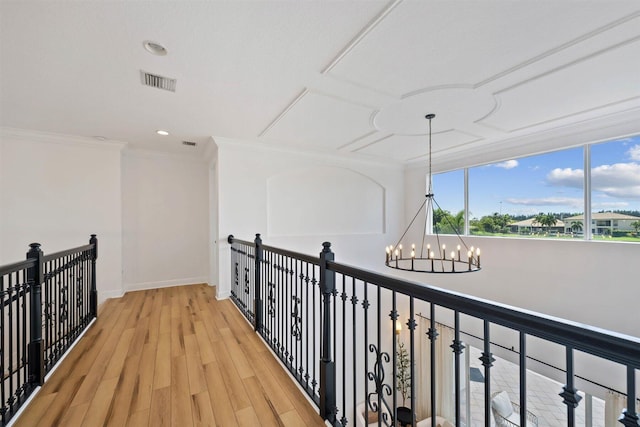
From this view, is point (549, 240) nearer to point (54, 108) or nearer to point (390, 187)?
point (390, 187)

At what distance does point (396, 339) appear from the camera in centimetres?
146

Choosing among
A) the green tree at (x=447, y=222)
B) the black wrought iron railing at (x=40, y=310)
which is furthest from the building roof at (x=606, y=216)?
the black wrought iron railing at (x=40, y=310)

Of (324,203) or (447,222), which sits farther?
(447,222)

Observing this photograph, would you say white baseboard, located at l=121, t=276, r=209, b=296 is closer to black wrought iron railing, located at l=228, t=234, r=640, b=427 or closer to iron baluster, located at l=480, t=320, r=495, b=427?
black wrought iron railing, located at l=228, t=234, r=640, b=427

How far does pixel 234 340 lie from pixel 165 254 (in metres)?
3.31

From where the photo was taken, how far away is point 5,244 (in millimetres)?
3914

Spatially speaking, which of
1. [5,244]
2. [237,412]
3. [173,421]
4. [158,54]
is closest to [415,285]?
[237,412]

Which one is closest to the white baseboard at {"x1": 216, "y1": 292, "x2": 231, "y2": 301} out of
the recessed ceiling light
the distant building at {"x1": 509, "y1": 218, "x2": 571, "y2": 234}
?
the recessed ceiling light

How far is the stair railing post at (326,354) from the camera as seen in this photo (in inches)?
70.4

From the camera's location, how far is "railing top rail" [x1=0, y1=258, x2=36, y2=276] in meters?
Result: 1.61

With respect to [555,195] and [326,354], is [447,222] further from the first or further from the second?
[326,354]

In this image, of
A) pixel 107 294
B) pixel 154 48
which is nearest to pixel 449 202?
pixel 154 48

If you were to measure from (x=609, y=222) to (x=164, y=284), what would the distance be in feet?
24.2

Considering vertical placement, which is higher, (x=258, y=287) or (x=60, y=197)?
(x=60, y=197)
